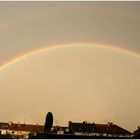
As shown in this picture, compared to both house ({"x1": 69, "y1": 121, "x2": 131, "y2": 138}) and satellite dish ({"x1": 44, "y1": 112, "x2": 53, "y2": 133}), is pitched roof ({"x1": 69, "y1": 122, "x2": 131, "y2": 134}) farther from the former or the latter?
satellite dish ({"x1": 44, "y1": 112, "x2": 53, "y2": 133})

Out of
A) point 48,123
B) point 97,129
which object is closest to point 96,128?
point 97,129

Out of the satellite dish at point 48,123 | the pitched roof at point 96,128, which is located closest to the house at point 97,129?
the pitched roof at point 96,128

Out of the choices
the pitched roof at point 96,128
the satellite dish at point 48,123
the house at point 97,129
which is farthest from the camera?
the pitched roof at point 96,128

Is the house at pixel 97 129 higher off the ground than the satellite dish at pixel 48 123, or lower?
higher

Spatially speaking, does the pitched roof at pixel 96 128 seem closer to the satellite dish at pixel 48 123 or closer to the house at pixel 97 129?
the house at pixel 97 129

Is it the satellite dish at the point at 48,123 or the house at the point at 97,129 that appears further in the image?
the house at the point at 97,129

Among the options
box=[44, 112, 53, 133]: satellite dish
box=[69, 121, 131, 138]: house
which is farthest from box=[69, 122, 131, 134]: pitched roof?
box=[44, 112, 53, 133]: satellite dish

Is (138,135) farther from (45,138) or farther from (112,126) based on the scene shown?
(112,126)

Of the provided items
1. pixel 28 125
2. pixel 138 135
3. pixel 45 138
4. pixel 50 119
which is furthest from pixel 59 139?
pixel 28 125
